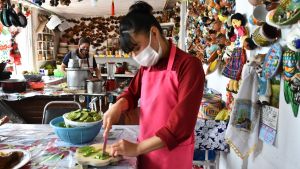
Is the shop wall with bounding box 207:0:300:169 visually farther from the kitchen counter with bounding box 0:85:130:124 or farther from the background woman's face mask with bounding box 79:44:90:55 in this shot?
the background woman's face mask with bounding box 79:44:90:55

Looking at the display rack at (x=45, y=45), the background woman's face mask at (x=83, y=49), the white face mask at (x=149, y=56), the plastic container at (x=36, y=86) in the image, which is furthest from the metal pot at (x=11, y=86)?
the display rack at (x=45, y=45)

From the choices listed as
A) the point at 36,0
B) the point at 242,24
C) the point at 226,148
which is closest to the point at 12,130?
the point at 226,148

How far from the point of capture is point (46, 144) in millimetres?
1331

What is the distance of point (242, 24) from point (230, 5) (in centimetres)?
35

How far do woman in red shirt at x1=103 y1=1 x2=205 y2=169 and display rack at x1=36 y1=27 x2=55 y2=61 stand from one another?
17.4 ft

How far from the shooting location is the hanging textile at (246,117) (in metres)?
1.37

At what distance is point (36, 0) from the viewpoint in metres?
3.41

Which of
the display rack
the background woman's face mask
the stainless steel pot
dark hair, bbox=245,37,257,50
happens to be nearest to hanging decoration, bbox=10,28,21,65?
the display rack

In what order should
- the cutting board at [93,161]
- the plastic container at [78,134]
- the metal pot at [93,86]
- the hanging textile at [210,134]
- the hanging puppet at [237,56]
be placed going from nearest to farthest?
the cutting board at [93,161] < the plastic container at [78,134] < the hanging puppet at [237,56] < the hanging textile at [210,134] < the metal pot at [93,86]

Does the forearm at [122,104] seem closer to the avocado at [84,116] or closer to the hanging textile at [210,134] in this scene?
the avocado at [84,116]

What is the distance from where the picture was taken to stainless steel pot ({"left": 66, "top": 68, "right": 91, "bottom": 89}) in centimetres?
271

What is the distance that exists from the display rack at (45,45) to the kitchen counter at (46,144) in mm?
4565

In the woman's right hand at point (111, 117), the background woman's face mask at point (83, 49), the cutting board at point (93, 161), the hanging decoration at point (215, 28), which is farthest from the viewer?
the background woman's face mask at point (83, 49)

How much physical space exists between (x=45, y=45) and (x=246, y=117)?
5.74 m
